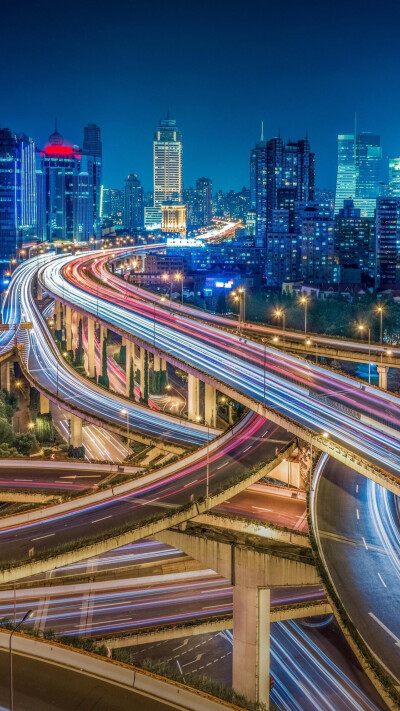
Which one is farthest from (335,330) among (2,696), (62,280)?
(2,696)

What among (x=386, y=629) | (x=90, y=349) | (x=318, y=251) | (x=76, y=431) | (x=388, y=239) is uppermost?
(x=388, y=239)

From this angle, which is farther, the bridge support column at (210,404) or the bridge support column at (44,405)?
the bridge support column at (44,405)

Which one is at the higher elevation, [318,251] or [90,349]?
[318,251]

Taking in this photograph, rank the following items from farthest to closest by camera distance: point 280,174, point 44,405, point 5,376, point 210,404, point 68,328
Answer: point 280,174 < point 68,328 < point 5,376 < point 44,405 < point 210,404

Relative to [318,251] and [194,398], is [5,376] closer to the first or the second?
[194,398]

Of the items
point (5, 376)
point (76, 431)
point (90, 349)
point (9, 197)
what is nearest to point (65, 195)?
point (9, 197)

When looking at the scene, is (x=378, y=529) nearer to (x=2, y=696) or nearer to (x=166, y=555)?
(x=166, y=555)

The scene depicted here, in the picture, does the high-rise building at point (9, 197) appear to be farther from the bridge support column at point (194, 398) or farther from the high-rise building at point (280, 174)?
the bridge support column at point (194, 398)

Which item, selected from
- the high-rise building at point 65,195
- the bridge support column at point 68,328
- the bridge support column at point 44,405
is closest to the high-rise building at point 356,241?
the bridge support column at point 68,328
